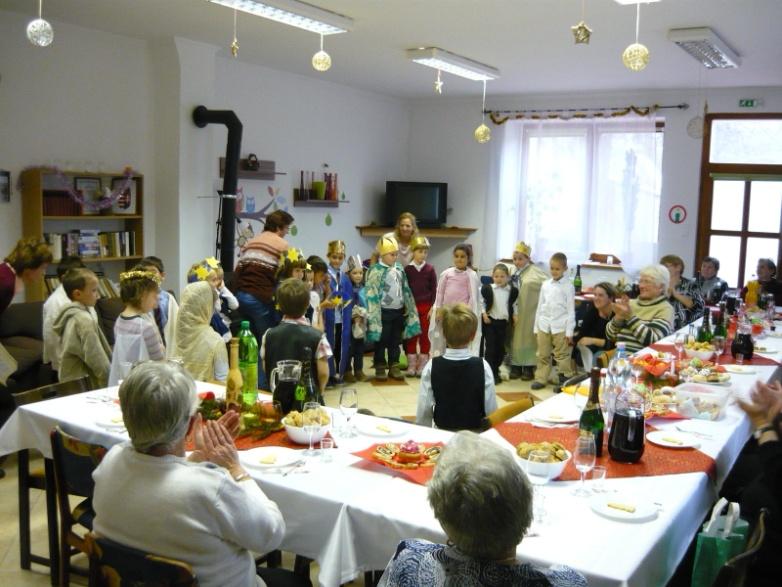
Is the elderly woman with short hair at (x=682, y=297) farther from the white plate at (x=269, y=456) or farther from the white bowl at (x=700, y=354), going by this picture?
the white plate at (x=269, y=456)

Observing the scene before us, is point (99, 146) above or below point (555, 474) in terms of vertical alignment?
above

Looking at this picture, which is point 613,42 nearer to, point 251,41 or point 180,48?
point 251,41

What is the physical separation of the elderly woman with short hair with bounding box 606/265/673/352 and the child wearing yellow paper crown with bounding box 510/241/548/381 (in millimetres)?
2381

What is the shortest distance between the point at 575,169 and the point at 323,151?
11.2ft

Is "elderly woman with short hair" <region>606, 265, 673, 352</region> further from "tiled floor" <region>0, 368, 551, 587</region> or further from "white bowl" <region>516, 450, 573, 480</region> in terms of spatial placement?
"white bowl" <region>516, 450, 573, 480</region>

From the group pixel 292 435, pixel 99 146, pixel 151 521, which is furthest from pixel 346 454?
pixel 99 146

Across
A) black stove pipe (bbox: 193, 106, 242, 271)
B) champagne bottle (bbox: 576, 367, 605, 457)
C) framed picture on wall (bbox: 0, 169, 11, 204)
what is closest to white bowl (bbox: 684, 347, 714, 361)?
champagne bottle (bbox: 576, 367, 605, 457)

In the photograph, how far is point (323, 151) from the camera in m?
9.73

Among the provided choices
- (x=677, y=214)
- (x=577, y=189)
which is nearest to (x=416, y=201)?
(x=577, y=189)

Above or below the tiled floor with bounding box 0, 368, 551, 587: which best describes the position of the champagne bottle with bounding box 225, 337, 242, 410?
above

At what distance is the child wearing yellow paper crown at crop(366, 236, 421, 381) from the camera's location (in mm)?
7176

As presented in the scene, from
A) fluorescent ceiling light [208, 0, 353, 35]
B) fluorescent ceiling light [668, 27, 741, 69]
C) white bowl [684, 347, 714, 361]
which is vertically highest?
fluorescent ceiling light [668, 27, 741, 69]

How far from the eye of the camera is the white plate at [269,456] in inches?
100

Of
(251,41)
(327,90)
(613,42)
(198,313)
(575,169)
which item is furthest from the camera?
(575,169)
